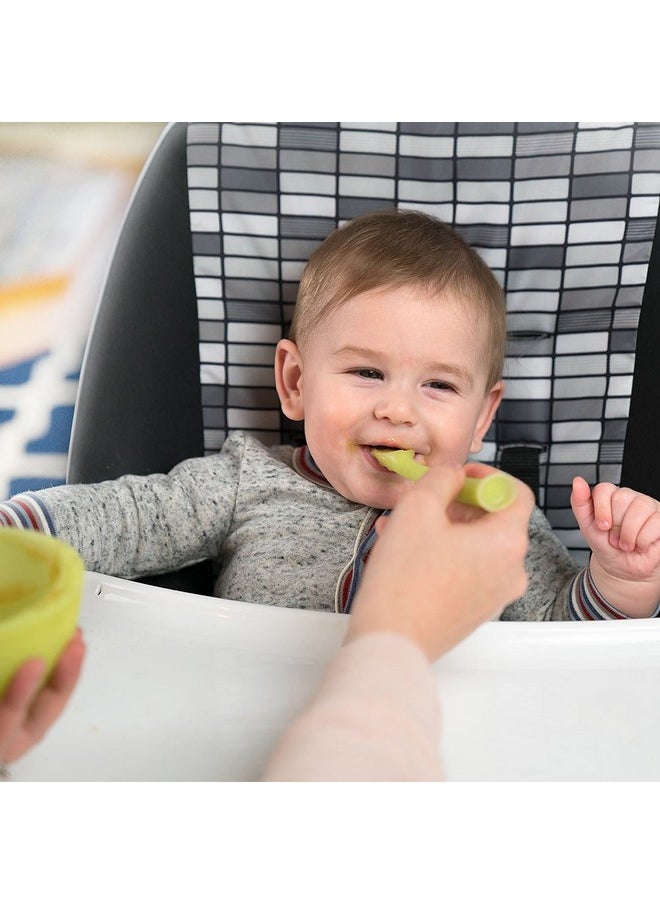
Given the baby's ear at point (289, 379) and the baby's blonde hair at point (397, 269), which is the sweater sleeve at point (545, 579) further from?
the baby's ear at point (289, 379)

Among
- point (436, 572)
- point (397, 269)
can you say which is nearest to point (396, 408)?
point (397, 269)

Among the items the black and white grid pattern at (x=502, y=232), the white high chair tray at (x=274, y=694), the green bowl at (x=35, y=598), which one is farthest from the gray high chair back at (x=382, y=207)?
the green bowl at (x=35, y=598)

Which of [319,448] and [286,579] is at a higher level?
[319,448]

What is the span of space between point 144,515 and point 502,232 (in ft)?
1.70

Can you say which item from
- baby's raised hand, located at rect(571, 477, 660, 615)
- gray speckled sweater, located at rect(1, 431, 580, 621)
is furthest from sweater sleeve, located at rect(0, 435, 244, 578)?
baby's raised hand, located at rect(571, 477, 660, 615)

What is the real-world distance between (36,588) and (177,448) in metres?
0.58

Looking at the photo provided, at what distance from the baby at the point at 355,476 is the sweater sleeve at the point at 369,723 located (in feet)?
1.23

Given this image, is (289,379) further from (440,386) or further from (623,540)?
(623,540)

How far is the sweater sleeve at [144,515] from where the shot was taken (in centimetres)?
95

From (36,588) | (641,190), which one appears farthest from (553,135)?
(36,588)

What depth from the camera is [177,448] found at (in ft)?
3.84

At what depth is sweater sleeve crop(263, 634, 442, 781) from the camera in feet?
1.67

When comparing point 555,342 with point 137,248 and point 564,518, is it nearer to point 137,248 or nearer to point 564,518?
point 564,518

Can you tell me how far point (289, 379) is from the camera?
3.65 feet
